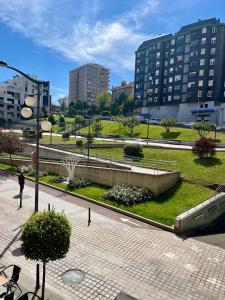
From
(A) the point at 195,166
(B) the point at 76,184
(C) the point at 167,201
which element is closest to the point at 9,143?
(B) the point at 76,184

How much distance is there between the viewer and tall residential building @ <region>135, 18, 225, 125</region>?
70250mm

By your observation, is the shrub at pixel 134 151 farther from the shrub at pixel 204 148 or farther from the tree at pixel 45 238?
the tree at pixel 45 238

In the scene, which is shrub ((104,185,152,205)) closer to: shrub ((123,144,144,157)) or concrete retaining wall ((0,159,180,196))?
concrete retaining wall ((0,159,180,196))

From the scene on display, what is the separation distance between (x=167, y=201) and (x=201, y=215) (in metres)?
2.67

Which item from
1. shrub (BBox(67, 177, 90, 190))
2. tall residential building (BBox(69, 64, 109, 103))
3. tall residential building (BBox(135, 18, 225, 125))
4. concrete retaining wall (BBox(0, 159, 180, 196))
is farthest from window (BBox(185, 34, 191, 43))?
tall residential building (BBox(69, 64, 109, 103))

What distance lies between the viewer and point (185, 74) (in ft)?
250

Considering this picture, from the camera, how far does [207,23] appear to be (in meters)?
70.3

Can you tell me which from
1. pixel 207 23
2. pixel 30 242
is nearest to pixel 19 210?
pixel 30 242

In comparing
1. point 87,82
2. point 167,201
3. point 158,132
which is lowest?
point 167,201

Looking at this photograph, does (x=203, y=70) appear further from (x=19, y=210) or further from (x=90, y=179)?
(x=19, y=210)

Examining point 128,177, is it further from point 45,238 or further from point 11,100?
point 11,100

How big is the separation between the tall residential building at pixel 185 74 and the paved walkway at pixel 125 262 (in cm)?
6264

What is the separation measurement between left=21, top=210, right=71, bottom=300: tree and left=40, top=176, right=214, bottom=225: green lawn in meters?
9.09

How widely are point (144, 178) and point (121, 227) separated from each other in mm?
5939
